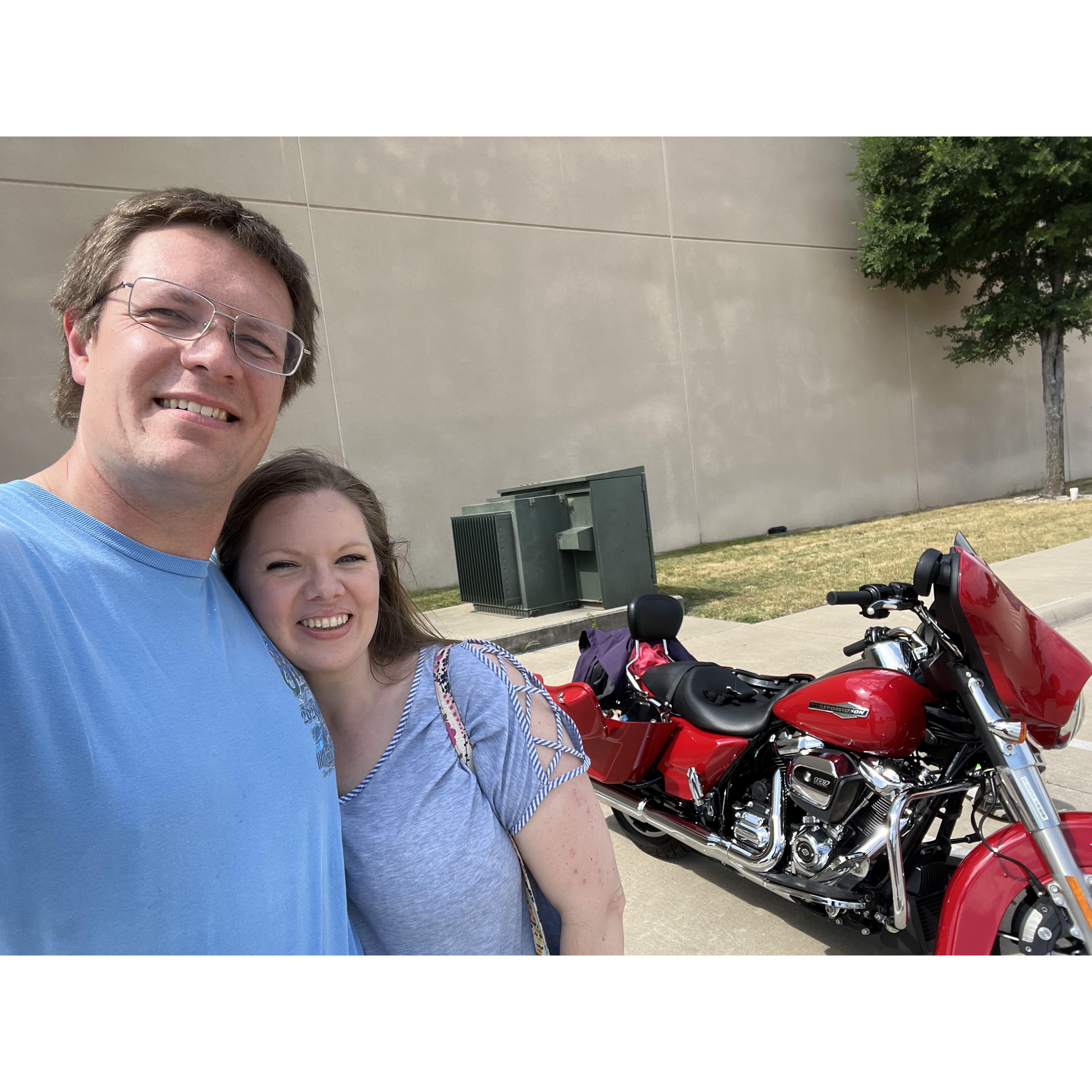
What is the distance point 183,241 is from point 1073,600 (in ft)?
23.8

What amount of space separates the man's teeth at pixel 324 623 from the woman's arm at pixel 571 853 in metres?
0.27

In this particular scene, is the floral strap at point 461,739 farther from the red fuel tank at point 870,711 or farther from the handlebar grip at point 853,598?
the handlebar grip at point 853,598

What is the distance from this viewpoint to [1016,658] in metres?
1.97

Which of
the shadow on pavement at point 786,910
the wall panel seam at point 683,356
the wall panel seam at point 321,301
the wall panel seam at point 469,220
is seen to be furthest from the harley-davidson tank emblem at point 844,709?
the wall panel seam at point 683,356

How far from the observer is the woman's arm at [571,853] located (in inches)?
49.3

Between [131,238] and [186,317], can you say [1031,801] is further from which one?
[131,238]

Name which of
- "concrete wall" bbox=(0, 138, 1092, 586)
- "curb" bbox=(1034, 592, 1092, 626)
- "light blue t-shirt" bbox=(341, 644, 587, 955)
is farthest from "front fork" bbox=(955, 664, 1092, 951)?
"concrete wall" bbox=(0, 138, 1092, 586)

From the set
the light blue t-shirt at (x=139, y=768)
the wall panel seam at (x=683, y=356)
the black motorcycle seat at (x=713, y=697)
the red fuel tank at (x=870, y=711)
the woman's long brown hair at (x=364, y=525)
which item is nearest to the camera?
the light blue t-shirt at (x=139, y=768)

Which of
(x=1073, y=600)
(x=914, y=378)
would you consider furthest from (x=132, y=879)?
A: (x=914, y=378)

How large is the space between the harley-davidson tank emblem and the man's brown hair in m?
1.85

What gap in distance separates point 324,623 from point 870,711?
5.27ft

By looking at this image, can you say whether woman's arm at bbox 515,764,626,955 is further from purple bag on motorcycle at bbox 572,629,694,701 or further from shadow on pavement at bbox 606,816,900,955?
purple bag on motorcycle at bbox 572,629,694,701

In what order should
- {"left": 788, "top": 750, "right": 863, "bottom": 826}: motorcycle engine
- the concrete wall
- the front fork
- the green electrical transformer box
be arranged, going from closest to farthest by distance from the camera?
the front fork, {"left": 788, "top": 750, "right": 863, "bottom": 826}: motorcycle engine, the green electrical transformer box, the concrete wall

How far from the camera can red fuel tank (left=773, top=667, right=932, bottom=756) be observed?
2.18 metres
